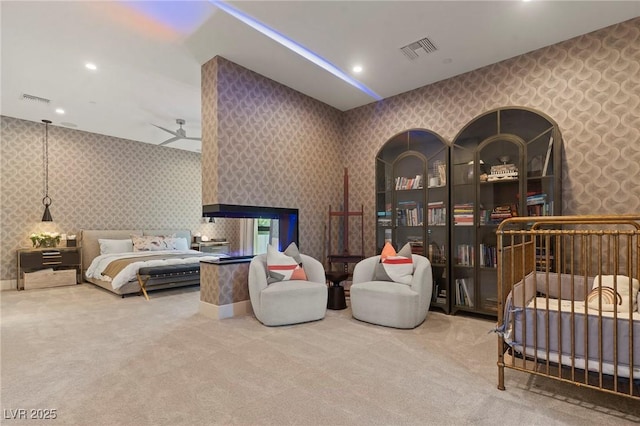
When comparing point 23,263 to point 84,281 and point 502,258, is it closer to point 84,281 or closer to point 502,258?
point 84,281

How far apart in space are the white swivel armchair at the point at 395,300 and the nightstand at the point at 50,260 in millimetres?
5465

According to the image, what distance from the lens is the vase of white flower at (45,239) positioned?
5680 millimetres

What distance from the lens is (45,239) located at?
5.77 m

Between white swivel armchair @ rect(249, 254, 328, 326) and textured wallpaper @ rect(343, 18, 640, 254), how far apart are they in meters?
2.67

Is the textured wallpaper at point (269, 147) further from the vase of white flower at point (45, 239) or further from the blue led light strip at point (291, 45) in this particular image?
the vase of white flower at point (45, 239)

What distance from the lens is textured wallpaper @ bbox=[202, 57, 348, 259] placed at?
12.4 feet

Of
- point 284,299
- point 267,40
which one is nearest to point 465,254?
point 284,299

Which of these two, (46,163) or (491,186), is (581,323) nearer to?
(491,186)

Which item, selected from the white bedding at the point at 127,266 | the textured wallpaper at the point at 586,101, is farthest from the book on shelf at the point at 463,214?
the white bedding at the point at 127,266

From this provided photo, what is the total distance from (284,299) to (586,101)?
3.70 m

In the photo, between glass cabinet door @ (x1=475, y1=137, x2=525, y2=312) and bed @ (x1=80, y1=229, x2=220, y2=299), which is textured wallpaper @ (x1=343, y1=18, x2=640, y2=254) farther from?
bed @ (x1=80, y1=229, x2=220, y2=299)

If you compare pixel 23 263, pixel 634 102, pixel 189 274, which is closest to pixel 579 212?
pixel 634 102

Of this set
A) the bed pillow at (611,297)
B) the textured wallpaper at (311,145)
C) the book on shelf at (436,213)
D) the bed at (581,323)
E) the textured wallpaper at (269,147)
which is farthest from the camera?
the book on shelf at (436,213)

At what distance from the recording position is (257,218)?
4.23m
